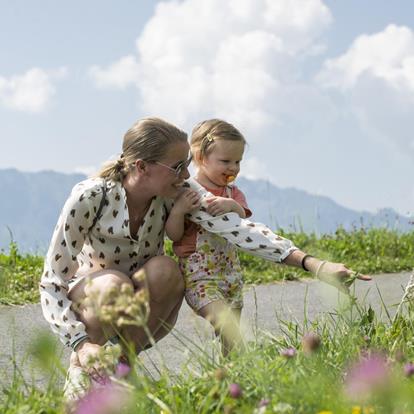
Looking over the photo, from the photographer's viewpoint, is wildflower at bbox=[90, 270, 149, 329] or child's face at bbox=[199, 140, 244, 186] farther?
child's face at bbox=[199, 140, 244, 186]

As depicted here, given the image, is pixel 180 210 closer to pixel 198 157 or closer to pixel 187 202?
pixel 187 202

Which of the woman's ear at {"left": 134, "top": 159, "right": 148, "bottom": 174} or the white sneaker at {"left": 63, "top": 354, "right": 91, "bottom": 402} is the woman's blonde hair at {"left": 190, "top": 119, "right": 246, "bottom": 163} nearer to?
the woman's ear at {"left": 134, "top": 159, "right": 148, "bottom": 174}

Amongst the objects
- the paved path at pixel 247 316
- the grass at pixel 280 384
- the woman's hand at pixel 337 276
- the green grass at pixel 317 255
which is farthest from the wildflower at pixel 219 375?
the green grass at pixel 317 255

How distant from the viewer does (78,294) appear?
3.39 m

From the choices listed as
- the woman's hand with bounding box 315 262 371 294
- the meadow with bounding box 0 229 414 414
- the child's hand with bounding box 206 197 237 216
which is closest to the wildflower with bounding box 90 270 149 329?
the meadow with bounding box 0 229 414 414

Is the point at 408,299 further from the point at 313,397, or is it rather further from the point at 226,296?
the point at 313,397

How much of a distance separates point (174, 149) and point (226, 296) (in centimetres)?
76

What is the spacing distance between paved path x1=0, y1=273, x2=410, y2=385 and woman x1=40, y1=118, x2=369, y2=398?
1.20 feet

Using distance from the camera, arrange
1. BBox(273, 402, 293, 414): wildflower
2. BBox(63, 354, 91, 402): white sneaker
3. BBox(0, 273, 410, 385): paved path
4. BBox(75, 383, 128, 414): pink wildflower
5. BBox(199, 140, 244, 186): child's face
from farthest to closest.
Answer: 1. BBox(0, 273, 410, 385): paved path
2. BBox(199, 140, 244, 186): child's face
3. BBox(63, 354, 91, 402): white sneaker
4. BBox(273, 402, 293, 414): wildflower
5. BBox(75, 383, 128, 414): pink wildflower

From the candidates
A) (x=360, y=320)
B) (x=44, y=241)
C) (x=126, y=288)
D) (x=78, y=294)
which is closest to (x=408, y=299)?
(x=360, y=320)

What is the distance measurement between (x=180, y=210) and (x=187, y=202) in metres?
0.05

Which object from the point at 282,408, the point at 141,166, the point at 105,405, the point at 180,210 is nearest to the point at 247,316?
the point at 180,210

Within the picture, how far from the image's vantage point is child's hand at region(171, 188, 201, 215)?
3.41m

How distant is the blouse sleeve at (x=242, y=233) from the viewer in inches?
135
